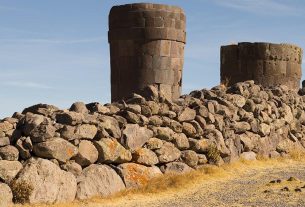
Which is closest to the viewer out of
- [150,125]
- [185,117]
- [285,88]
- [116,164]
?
[116,164]

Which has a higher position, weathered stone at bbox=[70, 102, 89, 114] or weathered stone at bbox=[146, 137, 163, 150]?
weathered stone at bbox=[70, 102, 89, 114]

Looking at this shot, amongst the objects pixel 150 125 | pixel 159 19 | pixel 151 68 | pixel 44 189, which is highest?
pixel 159 19

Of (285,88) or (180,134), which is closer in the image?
(180,134)

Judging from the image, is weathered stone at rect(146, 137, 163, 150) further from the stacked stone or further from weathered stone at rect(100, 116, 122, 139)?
weathered stone at rect(100, 116, 122, 139)

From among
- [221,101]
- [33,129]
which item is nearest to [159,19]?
[221,101]

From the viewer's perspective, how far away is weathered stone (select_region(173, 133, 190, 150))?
13078 mm

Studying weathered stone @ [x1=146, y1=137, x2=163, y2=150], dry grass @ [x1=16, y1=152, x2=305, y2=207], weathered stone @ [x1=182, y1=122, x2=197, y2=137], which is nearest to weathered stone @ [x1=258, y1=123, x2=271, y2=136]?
dry grass @ [x1=16, y1=152, x2=305, y2=207]

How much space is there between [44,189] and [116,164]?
2.11 meters

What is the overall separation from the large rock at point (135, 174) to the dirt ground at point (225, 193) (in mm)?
270

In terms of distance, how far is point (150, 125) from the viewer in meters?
12.8

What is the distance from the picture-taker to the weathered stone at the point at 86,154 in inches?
421

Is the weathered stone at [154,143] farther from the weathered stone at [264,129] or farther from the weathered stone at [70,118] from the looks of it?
the weathered stone at [264,129]

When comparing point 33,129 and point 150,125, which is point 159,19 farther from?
point 33,129

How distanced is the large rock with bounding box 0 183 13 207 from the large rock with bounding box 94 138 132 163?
2.16 m
